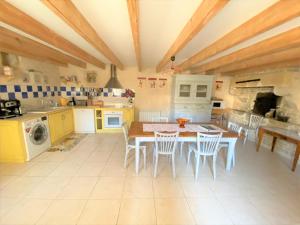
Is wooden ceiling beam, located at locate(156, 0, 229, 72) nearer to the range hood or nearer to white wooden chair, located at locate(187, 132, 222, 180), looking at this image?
white wooden chair, located at locate(187, 132, 222, 180)

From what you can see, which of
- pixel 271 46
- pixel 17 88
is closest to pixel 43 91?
pixel 17 88

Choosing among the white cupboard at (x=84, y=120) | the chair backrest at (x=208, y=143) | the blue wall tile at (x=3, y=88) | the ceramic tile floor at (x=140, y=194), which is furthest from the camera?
the white cupboard at (x=84, y=120)

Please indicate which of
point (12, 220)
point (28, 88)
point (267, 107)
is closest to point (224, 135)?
point (267, 107)

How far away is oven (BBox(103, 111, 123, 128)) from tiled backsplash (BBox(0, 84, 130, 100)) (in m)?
0.82

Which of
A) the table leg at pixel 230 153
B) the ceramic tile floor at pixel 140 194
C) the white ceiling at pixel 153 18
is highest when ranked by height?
the white ceiling at pixel 153 18

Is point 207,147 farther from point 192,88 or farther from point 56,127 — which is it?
point 56,127

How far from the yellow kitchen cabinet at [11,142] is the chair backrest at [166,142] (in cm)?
230

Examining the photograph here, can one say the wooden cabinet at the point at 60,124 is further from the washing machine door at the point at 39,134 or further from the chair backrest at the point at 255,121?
the chair backrest at the point at 255,121

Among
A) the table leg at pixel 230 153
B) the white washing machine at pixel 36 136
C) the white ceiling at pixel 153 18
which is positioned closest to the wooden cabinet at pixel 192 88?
the white ceiling at pixel 153 18

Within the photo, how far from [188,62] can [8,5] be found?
2873 mm

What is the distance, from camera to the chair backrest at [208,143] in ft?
6.91

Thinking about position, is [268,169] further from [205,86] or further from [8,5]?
[8,5]

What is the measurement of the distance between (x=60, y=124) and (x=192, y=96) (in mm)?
3657

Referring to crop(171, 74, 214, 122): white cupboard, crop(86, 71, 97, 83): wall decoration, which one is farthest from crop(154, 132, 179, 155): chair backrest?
crop(86, 71, 97, 83): wall decoration
